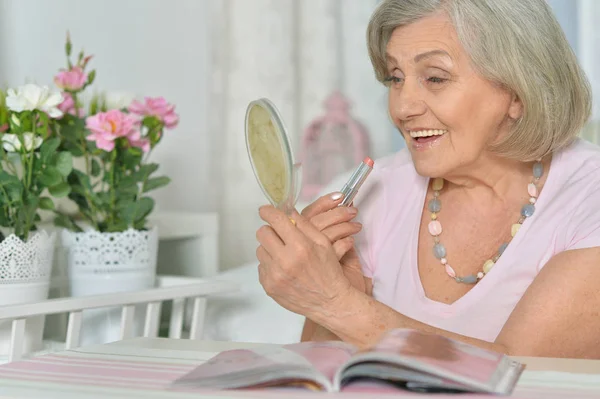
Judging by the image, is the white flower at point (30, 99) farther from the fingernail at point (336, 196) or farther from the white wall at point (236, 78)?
the white wall at point (236, 78)

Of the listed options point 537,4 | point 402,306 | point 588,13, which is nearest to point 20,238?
point 402,306

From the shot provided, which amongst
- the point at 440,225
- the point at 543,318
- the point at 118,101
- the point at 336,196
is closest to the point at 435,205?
the point at 440,225

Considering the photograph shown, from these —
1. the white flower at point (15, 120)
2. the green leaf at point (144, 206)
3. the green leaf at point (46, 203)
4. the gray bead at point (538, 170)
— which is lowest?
the green leaf at point (144, 206)

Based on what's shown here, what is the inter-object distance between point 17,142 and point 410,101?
27.5 inches

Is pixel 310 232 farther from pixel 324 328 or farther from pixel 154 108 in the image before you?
pixel 154 108

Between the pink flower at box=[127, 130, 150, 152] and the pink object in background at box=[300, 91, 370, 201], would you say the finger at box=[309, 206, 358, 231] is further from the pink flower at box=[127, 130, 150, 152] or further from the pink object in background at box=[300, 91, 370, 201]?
the pink object in background at box=[300, 91, 370, 201]

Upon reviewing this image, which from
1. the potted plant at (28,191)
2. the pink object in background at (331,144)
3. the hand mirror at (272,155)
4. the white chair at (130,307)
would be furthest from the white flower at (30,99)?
the pink object in background at (331,144)

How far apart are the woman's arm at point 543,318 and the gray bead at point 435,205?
1.11 ft

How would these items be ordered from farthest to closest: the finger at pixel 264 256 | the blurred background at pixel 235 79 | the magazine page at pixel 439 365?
the blurred background at pixel 235 79, the finger at pixel 264 256, the magazine page at pixel 439 365

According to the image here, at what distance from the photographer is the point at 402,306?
1593 mm

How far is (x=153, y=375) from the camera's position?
987 millimetres

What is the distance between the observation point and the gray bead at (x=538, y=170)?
62.6 inches

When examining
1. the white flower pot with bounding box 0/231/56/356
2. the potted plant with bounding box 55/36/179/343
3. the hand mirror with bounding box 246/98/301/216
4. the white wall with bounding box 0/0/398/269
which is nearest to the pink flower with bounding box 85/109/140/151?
the potted plant with bounding box 55/36/179/343

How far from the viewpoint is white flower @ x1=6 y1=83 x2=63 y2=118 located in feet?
5.32
